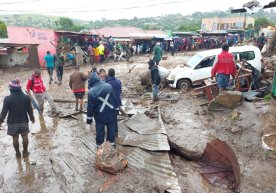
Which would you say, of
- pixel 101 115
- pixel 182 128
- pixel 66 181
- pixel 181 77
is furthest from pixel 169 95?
pixel 66 181

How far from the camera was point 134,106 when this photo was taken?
10.6 metres

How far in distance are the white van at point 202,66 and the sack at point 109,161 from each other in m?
7.73

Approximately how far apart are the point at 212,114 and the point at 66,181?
210 inches

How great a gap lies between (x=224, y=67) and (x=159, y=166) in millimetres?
4689

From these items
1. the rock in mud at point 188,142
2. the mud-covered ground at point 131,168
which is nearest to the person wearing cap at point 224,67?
the mud-covered ground at point 131,168

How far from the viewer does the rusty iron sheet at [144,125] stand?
7.39 m

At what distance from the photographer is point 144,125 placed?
26.2ft

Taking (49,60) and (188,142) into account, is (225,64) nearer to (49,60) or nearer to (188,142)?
(188,142)

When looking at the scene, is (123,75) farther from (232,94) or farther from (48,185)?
(48,185)

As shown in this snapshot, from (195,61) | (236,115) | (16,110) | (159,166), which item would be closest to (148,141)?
(159,166)

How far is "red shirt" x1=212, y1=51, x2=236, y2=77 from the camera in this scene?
8836mm

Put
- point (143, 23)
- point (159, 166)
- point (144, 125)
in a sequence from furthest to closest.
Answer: point (143, 23), point (144, 125), point (159, 166)

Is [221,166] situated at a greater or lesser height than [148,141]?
lesser

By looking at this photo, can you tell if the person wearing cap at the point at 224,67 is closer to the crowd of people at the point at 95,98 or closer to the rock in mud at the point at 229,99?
the crowd of people at the point at 95,98
